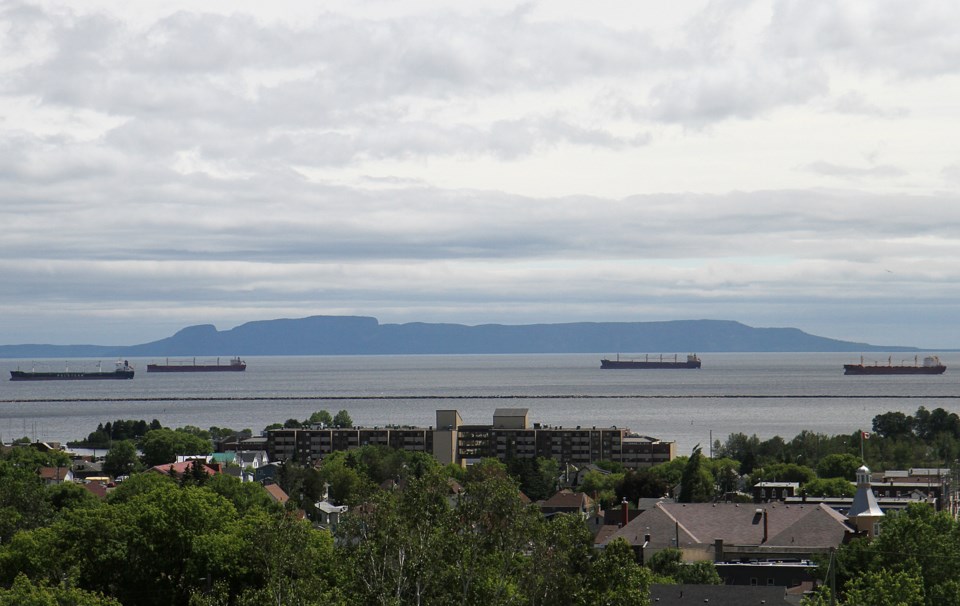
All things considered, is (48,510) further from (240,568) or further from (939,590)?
(939,590)

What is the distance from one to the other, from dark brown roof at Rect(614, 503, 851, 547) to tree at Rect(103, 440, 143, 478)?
5970cm

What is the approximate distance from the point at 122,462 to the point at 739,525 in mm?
65801

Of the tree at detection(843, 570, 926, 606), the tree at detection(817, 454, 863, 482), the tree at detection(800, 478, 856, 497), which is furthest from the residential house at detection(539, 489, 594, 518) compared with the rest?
the tree at detection(843, 570, 926, 606)

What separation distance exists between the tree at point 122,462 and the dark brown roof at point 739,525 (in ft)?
196

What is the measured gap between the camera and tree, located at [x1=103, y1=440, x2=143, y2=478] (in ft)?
341

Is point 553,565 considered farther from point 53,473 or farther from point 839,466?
point 839,466

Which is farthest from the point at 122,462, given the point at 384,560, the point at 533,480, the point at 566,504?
the point at 384,560

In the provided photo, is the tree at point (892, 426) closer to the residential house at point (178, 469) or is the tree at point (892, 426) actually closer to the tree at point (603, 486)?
the tree at point (603, 486)

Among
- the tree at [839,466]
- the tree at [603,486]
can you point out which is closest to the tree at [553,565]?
the tree at [603,486]

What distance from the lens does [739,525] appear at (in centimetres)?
5244

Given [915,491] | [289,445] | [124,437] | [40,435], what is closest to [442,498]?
[915,491]

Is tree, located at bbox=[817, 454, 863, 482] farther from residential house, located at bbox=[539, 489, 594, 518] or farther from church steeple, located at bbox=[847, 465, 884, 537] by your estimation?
church steeple, located at bbox=[847, 465, 884, 537]

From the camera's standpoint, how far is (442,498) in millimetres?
A: 24859

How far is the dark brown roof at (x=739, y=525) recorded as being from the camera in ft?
163
